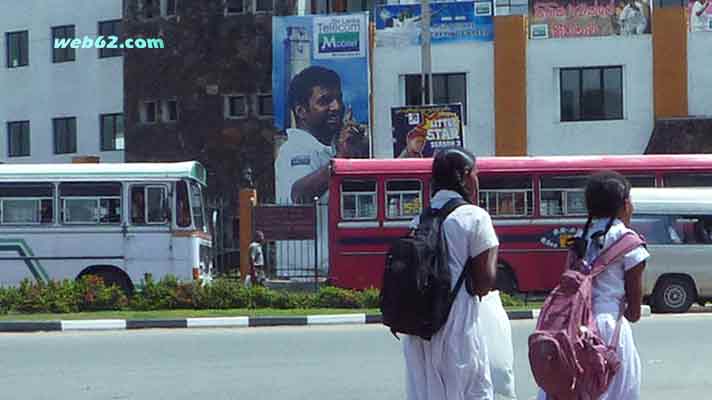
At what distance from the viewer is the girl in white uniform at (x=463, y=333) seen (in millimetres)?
5570

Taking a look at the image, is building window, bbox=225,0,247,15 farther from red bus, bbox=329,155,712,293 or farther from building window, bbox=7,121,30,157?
red bus, bbox=329,155,712,293

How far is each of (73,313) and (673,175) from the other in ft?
37.8

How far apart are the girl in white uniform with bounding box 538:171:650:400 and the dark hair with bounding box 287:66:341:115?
2897 centimetres

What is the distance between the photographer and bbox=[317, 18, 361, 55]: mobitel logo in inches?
1359

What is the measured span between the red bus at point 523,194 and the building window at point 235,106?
57.2 ft

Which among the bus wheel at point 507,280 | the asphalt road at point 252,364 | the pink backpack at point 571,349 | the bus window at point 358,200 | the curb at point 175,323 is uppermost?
the bus window at point 358,200

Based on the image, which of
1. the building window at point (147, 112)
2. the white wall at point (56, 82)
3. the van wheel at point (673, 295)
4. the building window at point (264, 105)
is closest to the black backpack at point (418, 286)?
the van wheel at point (673, 295)

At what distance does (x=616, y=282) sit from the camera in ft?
18.6

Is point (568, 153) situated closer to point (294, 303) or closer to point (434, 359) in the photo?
point (294, 303)

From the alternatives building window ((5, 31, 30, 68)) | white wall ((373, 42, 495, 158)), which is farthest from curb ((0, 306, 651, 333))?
building window ((5, 31, 30, 68))

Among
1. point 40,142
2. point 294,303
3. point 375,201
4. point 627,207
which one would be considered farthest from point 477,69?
point 627,207

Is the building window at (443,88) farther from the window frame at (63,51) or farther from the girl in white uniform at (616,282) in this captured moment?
the girl in white uniform at (616,282)

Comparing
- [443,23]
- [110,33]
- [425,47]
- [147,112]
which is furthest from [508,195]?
[110,33]

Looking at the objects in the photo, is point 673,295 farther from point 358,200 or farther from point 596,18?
point 596,18
